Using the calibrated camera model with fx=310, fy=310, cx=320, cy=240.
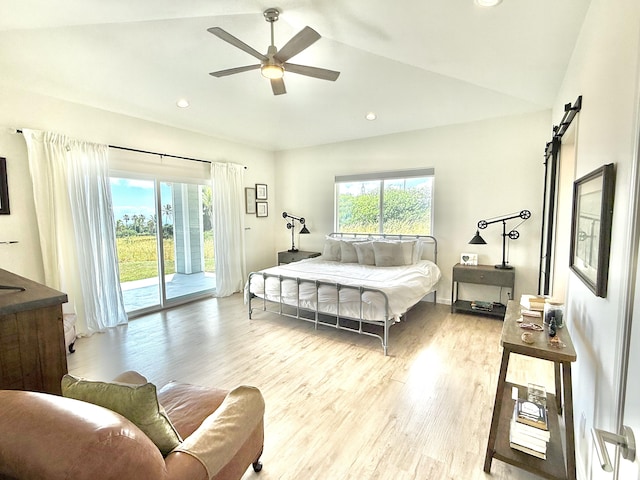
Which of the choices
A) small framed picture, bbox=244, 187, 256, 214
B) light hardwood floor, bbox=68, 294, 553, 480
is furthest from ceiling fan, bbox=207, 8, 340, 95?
small framed picture, bbox=244, 187, 256, 214

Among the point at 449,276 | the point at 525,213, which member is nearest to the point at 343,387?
the point at 449,276

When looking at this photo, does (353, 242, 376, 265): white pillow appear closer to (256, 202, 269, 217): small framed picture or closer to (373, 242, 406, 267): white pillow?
(373, 242, 406, 267): white pillow

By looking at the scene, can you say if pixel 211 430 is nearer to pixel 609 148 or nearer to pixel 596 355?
pixel 596 355

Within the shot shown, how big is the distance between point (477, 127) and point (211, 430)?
4688 mm

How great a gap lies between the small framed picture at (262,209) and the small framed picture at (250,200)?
0.10 metres

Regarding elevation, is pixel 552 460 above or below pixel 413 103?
below

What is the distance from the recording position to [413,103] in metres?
3.96

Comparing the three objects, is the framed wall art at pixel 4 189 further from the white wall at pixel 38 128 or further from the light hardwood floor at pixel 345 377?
the light hardwood floor at pixel 345 377

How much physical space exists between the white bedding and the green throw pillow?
2277 millimetres

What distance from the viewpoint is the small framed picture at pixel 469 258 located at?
14.4 ft

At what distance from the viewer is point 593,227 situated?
149cm

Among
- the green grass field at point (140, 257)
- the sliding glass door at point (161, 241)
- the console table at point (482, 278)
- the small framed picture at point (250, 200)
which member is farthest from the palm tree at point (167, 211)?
the console table at point (482, 278)

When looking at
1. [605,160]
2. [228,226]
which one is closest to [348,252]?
[228,226]

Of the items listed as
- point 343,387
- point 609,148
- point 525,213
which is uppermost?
point 609,148
